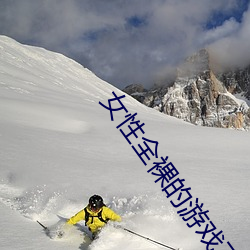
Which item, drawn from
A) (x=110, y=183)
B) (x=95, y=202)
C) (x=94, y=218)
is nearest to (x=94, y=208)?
(x=95, y=202)

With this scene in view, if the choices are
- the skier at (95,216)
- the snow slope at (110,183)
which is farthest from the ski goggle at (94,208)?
the snow slope at (110,183)

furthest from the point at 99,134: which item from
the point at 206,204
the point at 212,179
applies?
the point at 206,204

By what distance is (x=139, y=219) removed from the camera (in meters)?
6.00

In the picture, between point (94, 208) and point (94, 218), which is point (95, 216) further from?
point (94, 208)

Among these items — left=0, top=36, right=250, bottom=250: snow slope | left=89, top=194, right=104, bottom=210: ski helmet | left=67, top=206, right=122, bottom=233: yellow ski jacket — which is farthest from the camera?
left=67, top=206, right=122, bottom=233: yellow ski jacket

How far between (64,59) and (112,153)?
6471 cm

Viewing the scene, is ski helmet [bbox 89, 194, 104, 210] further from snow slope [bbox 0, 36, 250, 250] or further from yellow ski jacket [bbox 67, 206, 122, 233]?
snow slope [bbox 0, 36, 250, 250]

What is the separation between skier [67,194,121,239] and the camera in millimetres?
5668

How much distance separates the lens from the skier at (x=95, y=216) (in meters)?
5.67

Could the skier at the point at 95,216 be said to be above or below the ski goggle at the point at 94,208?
below

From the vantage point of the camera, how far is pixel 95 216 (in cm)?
576

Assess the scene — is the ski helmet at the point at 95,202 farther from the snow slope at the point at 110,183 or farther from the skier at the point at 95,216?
the snow slope at the point at 110,183

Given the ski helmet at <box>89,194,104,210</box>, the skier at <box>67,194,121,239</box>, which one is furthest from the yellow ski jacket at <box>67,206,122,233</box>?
the ski helmet at <box>89,194,104,210</box>

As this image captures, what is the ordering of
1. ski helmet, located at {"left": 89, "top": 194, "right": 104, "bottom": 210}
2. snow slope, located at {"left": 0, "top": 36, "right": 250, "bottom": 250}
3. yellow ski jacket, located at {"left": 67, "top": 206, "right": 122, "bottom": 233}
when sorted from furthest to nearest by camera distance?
yellow ski jacket, located at {"left": 67, "top": 206, "right": 122, "bottom": 233} → ski helmet, located at {"left": 89, "top": 194, "right": 104, "bottom": 210} → snow slope, located at {"left": 0, "top": 36, "right": 250, "bottom": 250}
